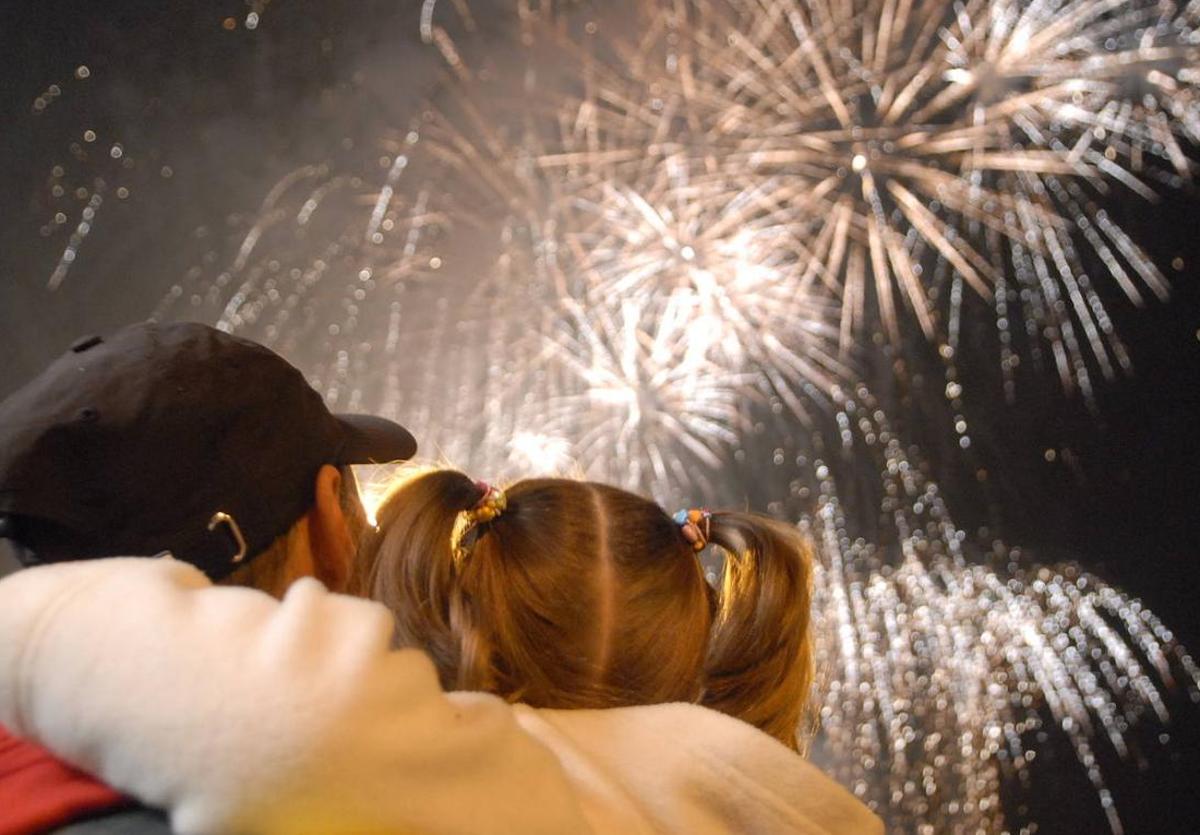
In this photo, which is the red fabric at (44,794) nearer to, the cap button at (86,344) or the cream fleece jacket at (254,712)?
the cream fleece jacket at (254,712)

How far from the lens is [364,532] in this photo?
0.88 meters

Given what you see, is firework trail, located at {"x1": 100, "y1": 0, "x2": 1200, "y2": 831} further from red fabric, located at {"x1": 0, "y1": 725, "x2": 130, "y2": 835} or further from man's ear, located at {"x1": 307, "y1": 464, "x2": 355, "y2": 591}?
red fabric, located at {"x1": 0, "y1": 725, "x2": 130, "y2": 835}

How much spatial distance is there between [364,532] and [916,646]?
1.99m

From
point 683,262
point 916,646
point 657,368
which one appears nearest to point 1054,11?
point 683,262

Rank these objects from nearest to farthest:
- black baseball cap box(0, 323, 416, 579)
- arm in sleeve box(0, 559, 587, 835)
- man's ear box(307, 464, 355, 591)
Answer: arm in sleeve box(0, 559, 587, 835)
black baseball cap box(0, 323, 416, 579)
man's ear box(307, 464, 355, 591)

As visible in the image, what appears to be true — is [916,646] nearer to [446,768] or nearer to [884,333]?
[884,333]

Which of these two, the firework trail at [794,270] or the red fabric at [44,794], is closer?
the red fabric at [44,794]

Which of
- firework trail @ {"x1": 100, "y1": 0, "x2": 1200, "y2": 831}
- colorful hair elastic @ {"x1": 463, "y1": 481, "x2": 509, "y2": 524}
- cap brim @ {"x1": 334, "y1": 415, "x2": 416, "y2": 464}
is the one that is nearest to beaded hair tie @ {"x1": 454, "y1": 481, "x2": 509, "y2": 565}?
colorful hair elastic @ {"x1": 463, "y1": 481, "x2": 509, "y2": 524}

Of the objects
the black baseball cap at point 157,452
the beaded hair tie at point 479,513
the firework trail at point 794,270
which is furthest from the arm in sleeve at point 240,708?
the firework trail at point 794,270

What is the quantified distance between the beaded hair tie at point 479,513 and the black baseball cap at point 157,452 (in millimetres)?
110

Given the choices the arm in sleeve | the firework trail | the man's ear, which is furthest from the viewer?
the firework trail

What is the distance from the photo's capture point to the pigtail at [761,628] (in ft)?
2.82

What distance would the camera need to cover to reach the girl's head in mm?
808

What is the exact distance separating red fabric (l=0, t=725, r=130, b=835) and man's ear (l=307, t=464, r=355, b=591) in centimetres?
25
